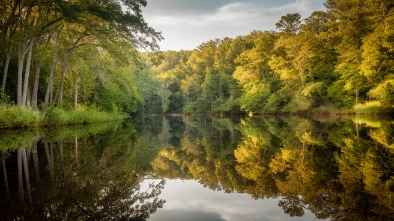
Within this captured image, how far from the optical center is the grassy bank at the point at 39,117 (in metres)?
15.3


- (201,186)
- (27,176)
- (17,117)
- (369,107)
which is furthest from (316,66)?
(27,176)

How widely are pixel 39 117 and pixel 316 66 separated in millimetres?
38372

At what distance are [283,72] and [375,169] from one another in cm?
4210

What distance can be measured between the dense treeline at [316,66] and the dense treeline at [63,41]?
2.80m

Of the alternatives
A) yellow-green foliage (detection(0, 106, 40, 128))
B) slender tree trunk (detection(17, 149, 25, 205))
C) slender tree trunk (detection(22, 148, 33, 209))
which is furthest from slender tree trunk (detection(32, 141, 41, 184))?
yellow-green foliage (detection(0, 106, 40, 128))

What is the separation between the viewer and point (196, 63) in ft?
259

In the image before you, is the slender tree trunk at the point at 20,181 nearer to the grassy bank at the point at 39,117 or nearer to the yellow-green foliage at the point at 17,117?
the yellow-green foliage at the point at 17,117

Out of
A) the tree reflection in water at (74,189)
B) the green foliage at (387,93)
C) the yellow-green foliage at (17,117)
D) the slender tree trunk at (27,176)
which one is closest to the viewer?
the tree reflection in water at (74,189)

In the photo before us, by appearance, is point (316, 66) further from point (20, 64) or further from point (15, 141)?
point (15, 141)

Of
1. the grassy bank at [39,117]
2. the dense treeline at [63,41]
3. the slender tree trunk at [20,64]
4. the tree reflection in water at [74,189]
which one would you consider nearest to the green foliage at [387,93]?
the dense treeline at [63,41]

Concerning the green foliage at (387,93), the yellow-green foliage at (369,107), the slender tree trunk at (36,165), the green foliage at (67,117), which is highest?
the green foliage at (387,93)

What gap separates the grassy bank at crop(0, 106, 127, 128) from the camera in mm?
15312

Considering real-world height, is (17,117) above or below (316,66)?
below

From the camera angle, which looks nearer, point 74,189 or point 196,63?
point 74,189
